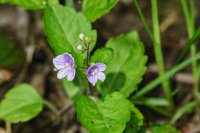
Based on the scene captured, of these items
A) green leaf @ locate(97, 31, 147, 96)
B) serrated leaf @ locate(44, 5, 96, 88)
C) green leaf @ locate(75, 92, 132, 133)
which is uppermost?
serrated leaf @ locate(44, 5, 96, 88)

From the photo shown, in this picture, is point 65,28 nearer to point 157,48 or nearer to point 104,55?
point 104,55

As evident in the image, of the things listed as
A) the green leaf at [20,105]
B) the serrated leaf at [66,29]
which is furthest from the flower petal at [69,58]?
the green leaf at [20,105]

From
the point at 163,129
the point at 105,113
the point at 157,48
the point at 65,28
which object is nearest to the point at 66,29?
the point at 65,28

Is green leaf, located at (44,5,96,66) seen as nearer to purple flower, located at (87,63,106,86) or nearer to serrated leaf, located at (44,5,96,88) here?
serrated leaf, located at (44,5,96,88)

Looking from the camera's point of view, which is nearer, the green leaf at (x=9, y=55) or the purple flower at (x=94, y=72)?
the purple flower at (x=94, y=72)

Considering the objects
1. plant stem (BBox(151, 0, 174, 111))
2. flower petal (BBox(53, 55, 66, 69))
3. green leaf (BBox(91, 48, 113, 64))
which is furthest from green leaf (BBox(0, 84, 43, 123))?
plant stem (BBox(151, 0, 174, 111))

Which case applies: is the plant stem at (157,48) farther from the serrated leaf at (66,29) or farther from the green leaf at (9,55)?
the green leaf at (9,55)
